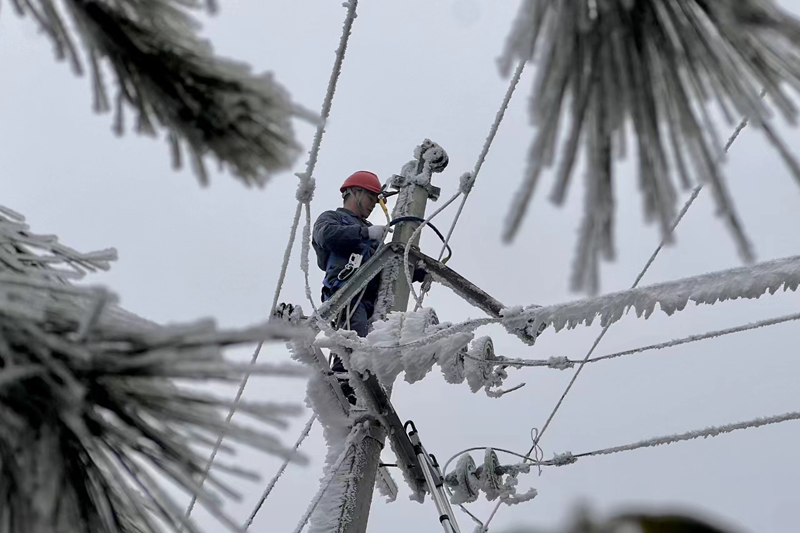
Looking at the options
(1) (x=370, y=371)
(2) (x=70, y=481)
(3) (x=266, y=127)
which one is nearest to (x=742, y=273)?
(1) (x=370, y=371)

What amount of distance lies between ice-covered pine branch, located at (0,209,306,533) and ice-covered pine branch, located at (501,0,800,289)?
16.7 inches

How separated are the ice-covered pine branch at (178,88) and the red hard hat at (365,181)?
13.9ft

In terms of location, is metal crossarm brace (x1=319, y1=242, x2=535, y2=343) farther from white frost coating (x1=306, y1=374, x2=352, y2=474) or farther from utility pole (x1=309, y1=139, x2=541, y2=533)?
white frost coating (x1=306, y1=374, x2=352, y2=474)

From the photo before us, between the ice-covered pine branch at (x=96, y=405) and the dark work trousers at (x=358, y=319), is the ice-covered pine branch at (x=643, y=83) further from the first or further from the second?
the dark work trousers at (x=358, y=319)

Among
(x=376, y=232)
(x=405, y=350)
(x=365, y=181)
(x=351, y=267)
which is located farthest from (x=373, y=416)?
(x=365, y=181)

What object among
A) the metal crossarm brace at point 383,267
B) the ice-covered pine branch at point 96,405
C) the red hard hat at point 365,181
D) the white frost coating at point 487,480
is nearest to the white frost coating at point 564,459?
the white frost coating at point 487,480

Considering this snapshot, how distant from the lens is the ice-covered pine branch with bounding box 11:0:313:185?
1443mm

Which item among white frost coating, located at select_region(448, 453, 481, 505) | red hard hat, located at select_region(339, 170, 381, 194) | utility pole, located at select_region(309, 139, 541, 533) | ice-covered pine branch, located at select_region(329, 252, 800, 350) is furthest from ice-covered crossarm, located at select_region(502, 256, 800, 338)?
red hard hat, located at select_region(339, 170, 381, 194)

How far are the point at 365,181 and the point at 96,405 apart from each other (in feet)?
14.8

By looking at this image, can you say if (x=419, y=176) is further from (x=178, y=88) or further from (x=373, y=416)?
(x=178, y=88)

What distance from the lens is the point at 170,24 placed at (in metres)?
1.54

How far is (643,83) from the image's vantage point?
1.12m

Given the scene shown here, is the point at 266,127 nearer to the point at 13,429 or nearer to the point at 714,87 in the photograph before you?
the point at 13,429

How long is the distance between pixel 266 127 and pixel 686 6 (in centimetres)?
68
